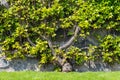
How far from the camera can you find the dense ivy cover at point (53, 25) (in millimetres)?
7082

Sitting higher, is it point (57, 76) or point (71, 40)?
point (71, 40)

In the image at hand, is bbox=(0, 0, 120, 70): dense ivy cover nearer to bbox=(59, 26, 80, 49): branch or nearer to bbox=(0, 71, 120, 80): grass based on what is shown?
bbox=(59, 26, 80, 49): branch

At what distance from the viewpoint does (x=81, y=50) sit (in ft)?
23.8

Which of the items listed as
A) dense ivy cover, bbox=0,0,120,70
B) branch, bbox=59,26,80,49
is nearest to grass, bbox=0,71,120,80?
dense ivy cover, bbox=0,0,120,70

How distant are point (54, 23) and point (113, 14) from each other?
1143 mm

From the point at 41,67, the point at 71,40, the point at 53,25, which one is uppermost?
the point at 53,25

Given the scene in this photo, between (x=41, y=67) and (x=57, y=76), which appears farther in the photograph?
(x=41, y=67)

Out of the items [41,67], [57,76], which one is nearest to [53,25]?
[41,67]

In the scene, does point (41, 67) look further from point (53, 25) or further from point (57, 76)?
point (57, 76)

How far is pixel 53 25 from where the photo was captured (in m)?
7.16

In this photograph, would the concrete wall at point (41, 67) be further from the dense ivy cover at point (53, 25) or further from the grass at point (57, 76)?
the grass at point (57, 76)

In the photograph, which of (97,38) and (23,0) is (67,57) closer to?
(97,38)

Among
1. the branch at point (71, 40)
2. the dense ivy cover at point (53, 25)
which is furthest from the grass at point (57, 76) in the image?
the branch at point (71, 40)

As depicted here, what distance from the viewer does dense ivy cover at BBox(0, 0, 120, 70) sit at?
7.08 metres
